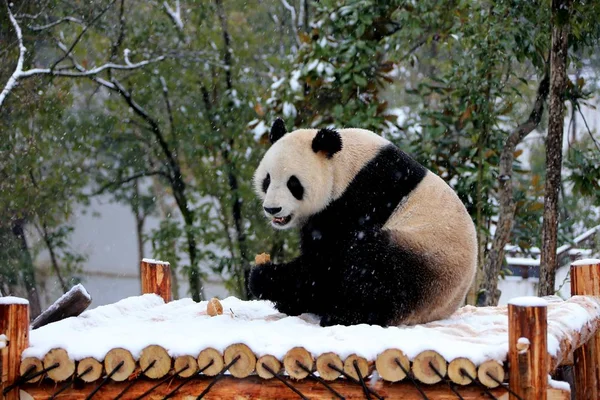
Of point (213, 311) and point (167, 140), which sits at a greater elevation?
point (167, 140)

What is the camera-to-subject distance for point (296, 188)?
346 centimetres

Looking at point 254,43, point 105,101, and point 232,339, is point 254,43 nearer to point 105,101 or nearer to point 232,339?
point 105,101

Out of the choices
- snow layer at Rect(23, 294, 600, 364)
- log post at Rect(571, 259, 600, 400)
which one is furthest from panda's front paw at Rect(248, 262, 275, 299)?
log post at Rect(571, 259, 600, 400)

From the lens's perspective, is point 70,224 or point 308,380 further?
point 70,224

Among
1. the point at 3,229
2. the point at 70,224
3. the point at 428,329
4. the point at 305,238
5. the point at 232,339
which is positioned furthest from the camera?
the point at 70,224

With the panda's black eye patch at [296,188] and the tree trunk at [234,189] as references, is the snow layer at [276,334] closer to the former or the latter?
the panda's black eye patch at [296,188]

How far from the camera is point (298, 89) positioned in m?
6.69

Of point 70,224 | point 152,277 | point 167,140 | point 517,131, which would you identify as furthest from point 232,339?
point 70,224

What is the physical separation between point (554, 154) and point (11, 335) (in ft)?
13.2

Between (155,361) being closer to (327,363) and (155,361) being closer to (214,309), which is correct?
(327,363)

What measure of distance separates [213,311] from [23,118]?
19.0 feet

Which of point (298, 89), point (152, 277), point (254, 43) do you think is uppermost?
point (254, 43)

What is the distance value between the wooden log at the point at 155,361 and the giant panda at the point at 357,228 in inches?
33.0

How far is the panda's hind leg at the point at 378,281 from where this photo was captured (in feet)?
10.3
